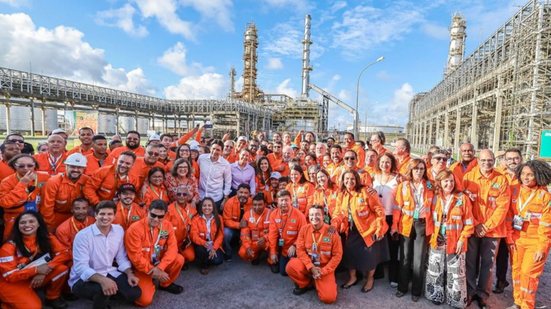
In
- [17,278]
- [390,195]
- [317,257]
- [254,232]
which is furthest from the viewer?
[254,232]

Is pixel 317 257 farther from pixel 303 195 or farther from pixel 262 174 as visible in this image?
pixel 262 174

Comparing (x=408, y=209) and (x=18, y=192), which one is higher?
(x=18, y=192)

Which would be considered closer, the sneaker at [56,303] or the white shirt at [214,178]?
the sneaker at [56,303]

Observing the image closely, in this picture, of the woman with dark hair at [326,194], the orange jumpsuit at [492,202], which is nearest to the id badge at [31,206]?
the woman with dark hair at [326,194]

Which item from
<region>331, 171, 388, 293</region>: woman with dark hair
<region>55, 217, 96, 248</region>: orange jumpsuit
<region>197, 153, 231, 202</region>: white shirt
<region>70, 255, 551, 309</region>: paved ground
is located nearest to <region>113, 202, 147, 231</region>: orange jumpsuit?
<region>55, 217, 96, 248</region>: orange jumpsuit

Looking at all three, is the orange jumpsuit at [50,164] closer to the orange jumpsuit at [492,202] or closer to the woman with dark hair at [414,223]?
the woman with dark hair at [414,223]

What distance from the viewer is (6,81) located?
25.9 m

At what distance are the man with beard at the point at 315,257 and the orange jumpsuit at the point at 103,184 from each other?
2.90 m

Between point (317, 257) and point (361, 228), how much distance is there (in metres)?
0.77

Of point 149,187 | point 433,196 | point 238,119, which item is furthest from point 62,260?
point 238,119

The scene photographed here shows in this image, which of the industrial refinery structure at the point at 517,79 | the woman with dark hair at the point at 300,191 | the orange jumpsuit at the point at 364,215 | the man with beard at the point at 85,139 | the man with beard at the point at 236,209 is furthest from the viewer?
the industrial refinery structure at the point at 517,79

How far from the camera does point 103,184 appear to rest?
436 cm

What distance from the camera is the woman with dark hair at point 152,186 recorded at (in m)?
4.57

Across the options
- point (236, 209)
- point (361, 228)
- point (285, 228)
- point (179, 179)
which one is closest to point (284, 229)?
point (285, 228)
